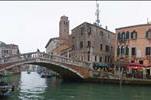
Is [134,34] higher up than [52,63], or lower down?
higher up

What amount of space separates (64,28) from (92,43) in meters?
17.1

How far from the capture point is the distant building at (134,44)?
102ft

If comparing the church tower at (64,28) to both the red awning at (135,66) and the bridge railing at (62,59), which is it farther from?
the red awning at (135,66)

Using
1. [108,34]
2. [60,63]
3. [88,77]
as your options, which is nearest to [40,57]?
[60,63]

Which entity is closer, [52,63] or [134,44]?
[52,63]

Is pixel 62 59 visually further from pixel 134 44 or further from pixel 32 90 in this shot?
pixel 134 44

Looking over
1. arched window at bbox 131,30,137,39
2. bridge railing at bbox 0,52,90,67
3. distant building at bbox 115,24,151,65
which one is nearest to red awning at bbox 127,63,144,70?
distant building at bbox 115,24,151,65

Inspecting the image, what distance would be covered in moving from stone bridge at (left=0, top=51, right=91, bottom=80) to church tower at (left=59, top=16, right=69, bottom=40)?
18.1 metres

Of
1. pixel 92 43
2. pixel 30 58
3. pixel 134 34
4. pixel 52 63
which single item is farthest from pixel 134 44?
pixel 30 58

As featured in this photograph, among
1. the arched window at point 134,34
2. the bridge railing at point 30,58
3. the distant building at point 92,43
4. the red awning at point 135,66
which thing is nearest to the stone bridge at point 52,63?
the bridge railing at point 30,58

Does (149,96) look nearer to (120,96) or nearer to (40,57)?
(120,96)

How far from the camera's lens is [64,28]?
170ft

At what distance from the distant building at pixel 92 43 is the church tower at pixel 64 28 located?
45.8ft

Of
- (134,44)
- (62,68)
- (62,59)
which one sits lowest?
(62,68)
